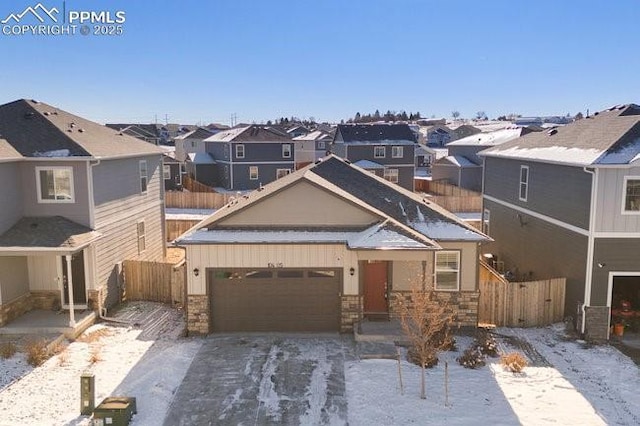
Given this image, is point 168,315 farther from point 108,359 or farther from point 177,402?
point 177,402

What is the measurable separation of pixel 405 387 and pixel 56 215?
12947mm

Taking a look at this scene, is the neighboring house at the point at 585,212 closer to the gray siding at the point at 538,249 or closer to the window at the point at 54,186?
the gray siding at the point at 538,249

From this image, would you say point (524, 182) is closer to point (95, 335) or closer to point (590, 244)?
point (590, 244)

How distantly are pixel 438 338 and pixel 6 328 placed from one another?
43.7ft

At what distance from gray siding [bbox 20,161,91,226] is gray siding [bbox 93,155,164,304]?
0.41 m

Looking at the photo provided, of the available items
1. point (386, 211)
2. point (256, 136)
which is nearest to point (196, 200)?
point (256, 136)

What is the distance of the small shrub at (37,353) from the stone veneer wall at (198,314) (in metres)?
3.98

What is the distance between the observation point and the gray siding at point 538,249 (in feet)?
55.2

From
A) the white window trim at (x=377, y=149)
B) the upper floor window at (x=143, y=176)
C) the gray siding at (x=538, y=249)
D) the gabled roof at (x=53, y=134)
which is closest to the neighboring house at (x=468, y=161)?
the white window trim at (x=377, y=149)

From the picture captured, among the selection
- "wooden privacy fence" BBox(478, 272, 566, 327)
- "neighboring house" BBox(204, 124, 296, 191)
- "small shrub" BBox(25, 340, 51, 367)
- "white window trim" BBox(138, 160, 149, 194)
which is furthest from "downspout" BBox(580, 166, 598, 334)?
"neighboring house" BBox(204, 124, 296, 191)

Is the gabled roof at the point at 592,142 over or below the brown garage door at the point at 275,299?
over

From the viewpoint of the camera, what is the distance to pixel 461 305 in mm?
16609

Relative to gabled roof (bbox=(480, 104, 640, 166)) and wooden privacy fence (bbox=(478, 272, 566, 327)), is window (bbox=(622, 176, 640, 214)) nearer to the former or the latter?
gabled roof (bbox=(480, 104, 640, 166))

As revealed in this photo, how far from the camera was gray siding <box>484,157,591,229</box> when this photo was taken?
16.4m
